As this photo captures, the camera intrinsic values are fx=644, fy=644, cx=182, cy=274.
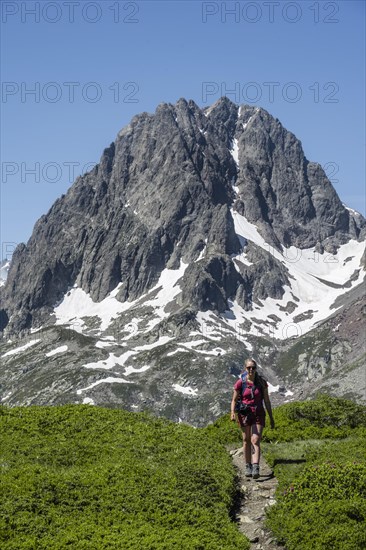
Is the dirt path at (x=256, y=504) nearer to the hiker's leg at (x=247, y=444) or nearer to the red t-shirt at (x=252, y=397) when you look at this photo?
the hiker's leg at (x=247, y=444)

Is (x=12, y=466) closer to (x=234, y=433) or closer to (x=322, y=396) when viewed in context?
(x=234, y=433)

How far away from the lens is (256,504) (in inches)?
864

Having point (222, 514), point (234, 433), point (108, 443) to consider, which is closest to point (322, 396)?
point (234, 433)

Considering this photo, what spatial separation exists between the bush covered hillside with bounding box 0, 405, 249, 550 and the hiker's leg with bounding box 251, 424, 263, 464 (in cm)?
107

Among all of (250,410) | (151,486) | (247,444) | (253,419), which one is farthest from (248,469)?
(151,486)

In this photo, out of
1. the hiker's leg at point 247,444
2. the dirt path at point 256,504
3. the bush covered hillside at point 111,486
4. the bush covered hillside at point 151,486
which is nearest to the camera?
the bush covered hillside at point 111,486

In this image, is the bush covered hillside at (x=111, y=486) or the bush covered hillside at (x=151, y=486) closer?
the bush covered hillside at (x=111, y=486)

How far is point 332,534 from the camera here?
1750 centimetres

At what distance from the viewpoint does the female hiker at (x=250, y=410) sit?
23.9m

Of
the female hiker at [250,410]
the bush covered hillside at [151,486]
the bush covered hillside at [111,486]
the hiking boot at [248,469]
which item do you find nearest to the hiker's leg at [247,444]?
the female hiker at [250,410]

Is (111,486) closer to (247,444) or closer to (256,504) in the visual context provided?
(256,504)

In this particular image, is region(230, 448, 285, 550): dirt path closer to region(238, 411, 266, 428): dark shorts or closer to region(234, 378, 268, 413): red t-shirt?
region(238, 411, 266, 428): dark shorts

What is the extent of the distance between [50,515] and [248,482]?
849cm

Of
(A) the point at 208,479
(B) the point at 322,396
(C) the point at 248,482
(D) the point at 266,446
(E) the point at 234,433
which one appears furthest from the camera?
(B) the point at 322,396
